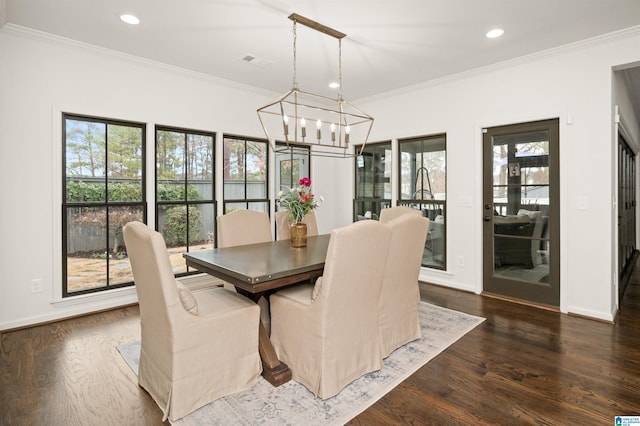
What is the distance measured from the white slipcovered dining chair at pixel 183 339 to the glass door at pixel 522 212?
→ 10.4ft

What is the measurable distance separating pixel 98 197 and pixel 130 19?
180 centimetres

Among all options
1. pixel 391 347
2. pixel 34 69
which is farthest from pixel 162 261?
pixel 34 69

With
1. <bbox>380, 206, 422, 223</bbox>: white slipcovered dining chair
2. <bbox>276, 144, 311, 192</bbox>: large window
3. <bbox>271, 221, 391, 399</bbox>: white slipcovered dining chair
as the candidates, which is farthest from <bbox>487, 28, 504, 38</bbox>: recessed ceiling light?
<bbox>276, 144, 311, 192</bbox>: large window

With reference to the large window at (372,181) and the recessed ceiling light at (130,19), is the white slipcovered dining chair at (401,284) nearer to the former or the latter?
the large window at (372,181)

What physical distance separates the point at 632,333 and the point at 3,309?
5.59m

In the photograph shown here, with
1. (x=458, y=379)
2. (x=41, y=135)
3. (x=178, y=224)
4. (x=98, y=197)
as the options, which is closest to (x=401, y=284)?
(x=458, y=379)

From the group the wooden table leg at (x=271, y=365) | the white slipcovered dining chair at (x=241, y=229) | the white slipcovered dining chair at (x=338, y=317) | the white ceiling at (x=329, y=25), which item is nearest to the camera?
the white slipcovered dining chair at (x=338, y=317)

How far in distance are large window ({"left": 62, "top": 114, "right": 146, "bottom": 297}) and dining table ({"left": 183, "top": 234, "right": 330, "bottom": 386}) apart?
1.67 meters

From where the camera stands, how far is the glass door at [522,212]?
374 centimetres

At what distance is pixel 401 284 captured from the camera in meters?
2.73

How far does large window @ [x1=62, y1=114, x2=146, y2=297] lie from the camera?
3516 millimetres

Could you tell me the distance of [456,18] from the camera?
2.96m

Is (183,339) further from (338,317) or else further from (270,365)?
(338,317)

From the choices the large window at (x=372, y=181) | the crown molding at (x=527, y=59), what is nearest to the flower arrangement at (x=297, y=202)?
the large window at (x=372, y=181)
